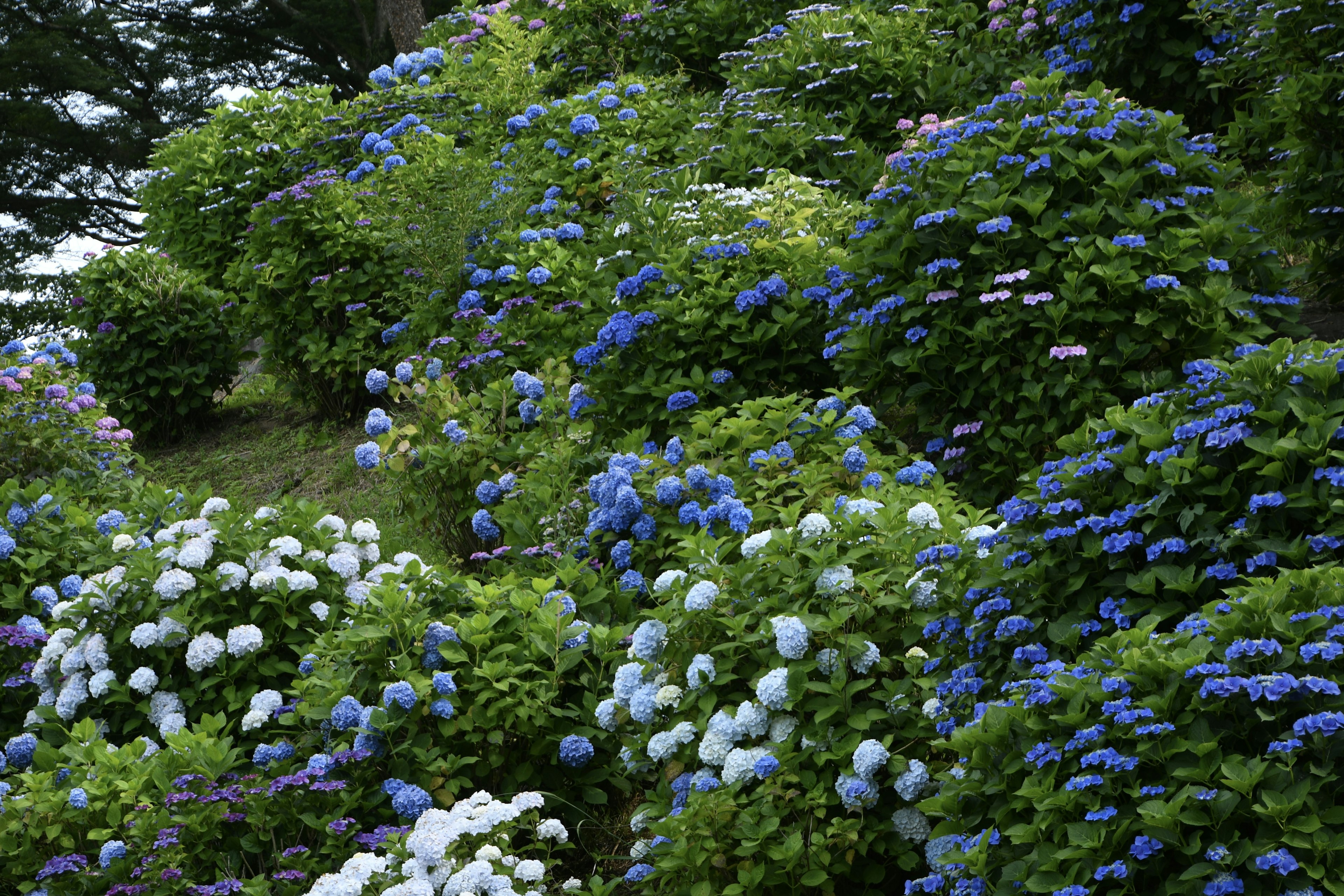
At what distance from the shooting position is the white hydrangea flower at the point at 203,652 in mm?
3955

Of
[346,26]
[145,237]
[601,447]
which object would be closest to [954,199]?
[601,447]

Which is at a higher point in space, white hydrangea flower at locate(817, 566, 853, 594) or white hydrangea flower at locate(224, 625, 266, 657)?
white hydrangea flower at locate(817, 566, 853, 594)

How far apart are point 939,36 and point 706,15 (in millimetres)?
1909

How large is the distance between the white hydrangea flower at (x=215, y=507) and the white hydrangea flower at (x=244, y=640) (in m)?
0.62

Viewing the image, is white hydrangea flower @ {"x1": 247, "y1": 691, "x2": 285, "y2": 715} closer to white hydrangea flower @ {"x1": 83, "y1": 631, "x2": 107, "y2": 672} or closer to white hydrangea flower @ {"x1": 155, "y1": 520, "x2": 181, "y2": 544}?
white hydrangea flower @ {"x1": 83, "y1": 631, "x2": 107, "y2": 672}

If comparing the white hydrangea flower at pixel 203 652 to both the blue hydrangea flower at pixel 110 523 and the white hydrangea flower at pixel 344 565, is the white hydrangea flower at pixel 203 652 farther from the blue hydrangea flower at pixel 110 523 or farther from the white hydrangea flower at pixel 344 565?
the blue hydrangea flower at pixel 110 523

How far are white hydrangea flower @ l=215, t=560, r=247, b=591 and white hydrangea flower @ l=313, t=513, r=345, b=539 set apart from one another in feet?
1.27

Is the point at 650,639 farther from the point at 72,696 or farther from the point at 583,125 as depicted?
the point at 583,125

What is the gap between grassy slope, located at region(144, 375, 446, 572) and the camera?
6461 mm

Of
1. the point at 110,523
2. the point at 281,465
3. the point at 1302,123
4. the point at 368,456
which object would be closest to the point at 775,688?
the point at 368,456

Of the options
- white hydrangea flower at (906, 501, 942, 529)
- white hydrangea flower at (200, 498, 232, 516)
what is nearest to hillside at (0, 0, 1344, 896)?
white hydrangea flower at (906, 501, 942, 529)

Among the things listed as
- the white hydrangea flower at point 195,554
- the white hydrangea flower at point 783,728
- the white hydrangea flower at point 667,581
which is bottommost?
the white hydrangea flower at point 783,728

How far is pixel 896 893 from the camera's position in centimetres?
317

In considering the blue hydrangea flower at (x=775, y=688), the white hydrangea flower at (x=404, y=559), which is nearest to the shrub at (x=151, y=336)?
the white hydrangea flower at (x=404, y=559)
